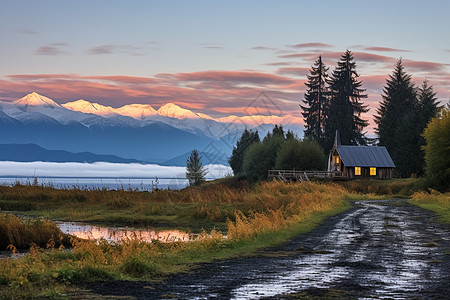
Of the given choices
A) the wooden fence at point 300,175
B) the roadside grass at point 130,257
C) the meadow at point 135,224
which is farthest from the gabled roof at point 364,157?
the roadside grass at point 130,257

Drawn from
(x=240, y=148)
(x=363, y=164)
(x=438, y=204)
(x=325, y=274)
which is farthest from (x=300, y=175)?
(x=325, y=274)

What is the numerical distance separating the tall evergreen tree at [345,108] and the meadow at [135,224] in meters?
52.3

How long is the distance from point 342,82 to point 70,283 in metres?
117

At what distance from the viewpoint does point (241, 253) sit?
17.9 m

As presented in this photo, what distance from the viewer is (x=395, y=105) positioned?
11838cm

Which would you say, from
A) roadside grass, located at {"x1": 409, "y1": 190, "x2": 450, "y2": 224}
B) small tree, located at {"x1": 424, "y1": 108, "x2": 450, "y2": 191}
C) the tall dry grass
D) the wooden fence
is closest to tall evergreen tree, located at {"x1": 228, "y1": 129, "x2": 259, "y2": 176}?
the wooden fence

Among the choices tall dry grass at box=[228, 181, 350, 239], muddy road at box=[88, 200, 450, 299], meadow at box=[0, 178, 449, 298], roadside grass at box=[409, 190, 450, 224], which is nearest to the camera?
muddy road at box=[88, 200, 450, 299]

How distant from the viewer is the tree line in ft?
334

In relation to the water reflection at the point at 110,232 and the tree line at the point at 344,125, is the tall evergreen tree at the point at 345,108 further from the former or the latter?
the water reflection at the point at 110,232

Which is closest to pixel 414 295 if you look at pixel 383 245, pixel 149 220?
pixel 383 245

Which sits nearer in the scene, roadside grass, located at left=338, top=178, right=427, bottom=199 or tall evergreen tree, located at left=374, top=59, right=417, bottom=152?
roadside grass, located at left=338, top=178, right=427, bottom=199

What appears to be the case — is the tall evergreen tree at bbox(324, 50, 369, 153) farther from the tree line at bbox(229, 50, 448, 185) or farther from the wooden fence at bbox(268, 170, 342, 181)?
the wooden fence at bbox(268, 170, 342, 181)

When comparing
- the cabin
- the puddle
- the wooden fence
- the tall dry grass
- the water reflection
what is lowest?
the water reflection

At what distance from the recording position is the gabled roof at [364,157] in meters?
98.6
